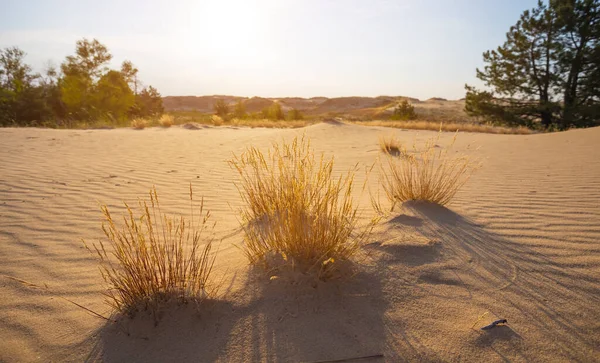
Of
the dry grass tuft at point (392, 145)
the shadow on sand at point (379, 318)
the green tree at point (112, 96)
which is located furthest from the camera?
the green tree at point (112, 96)

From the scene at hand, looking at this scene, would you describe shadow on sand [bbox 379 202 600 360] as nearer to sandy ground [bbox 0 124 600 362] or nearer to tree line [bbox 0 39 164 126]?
sandy ground [bbox 0 124 600 362]

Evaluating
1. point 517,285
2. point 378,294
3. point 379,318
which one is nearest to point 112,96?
point 378,294

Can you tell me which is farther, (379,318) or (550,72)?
(550,72)

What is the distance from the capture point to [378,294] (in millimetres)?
2006

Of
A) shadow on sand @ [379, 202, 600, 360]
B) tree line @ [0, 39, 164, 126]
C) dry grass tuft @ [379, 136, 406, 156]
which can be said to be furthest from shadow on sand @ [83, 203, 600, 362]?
tree line @ [0, 39, 164, 126]

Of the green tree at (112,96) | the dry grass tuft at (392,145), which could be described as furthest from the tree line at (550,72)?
the green tree at (112,96)

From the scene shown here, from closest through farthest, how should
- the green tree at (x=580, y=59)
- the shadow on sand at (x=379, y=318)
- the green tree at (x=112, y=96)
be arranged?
the shadow on sand at (x=379, y=318)
the green tree at (x=580, y=59)
the green tree at (x=112, y=96)

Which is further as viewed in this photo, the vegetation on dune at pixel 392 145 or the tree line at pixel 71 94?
the tree line at pixel 71 94

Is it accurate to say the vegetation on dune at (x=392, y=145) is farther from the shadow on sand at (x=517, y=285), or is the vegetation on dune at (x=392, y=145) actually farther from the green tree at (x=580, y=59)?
the green tree at (x=580, y=59)

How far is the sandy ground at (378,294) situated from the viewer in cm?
166

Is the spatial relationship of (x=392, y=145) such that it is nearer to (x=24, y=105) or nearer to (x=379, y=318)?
(x=379, y=318)

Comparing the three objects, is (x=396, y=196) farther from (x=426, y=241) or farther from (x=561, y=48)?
(x=561, y=48)

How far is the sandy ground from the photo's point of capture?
1660mm

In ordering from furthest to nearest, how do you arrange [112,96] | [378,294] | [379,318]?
[112,96] < [378,294] < [379,318]
